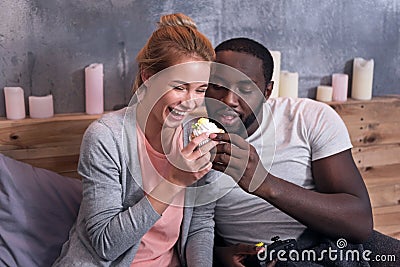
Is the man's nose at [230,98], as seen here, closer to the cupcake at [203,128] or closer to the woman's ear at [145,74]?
the cupcake at [203,128]

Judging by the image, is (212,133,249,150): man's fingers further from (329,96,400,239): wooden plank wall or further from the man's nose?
(329,96,400,239): wooden plank wall

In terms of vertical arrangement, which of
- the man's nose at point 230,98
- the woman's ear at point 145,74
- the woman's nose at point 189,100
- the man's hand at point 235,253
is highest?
the woman's ear at point 145,74

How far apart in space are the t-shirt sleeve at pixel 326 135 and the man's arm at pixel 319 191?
0.06ft

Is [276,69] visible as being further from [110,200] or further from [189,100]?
[110,200]

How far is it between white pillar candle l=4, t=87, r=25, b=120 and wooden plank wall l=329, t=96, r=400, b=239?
1.14 meters

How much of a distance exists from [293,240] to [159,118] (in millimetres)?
495

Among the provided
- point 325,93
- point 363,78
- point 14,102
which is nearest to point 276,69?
point 325,93

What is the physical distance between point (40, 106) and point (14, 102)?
0.08 meters

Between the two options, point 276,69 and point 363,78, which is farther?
point 363,78

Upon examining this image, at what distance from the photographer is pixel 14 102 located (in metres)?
1.75

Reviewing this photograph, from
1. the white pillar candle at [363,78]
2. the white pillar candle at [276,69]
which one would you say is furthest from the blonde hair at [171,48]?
the white pillar candle at [363,78]

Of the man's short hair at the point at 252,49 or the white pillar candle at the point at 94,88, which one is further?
the white pillar candle at the point at 94,88

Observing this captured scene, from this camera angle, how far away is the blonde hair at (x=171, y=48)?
1371 mm

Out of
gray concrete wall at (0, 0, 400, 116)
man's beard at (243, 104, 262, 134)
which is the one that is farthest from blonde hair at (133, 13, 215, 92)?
gray concrete wall at (0, 0, 400, 116)
